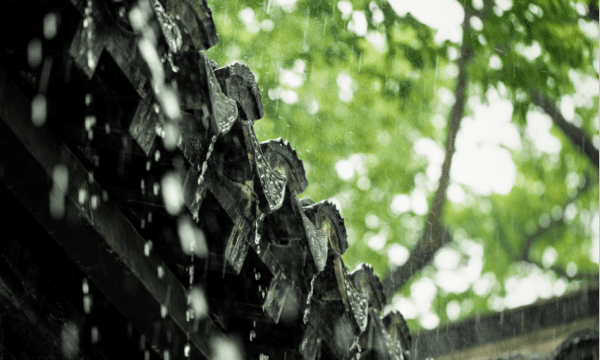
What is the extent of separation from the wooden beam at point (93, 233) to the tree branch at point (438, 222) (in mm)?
7233

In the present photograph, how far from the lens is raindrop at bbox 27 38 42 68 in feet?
5.52

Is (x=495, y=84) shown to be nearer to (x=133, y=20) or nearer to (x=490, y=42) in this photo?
(x=490, y=42)

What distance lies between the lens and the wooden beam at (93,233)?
1.83m

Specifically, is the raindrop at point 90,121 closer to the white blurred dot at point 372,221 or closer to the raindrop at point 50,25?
the raindrop at point 50,25

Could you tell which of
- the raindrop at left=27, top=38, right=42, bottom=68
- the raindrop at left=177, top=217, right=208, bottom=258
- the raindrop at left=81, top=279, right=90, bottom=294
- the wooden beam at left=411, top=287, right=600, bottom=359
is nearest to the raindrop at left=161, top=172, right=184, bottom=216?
the raindrop at left=177, top=217, right=208, bottom=258

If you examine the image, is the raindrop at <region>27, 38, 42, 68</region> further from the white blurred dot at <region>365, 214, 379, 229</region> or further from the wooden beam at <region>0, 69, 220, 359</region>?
the white blurred dot at <region>365, 214, 379, 229</region>

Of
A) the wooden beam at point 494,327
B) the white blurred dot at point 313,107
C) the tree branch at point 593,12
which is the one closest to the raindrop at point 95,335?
the wooden beam at point 494,327

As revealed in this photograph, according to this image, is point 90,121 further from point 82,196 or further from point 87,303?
point 87,303

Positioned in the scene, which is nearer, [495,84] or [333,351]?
[333,351]

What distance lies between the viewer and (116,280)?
218cm

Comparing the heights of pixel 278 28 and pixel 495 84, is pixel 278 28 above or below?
above

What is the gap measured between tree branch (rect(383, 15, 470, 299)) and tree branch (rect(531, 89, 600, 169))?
1489 millimetres

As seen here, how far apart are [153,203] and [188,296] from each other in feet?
1.96

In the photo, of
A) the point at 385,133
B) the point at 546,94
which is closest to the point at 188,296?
the point at 385,133
